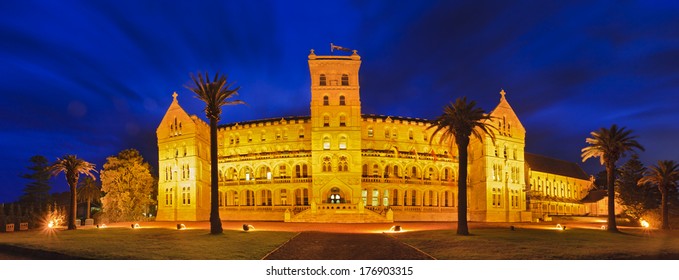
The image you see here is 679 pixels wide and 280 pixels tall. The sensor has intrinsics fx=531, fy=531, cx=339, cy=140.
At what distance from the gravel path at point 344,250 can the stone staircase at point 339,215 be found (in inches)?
1090

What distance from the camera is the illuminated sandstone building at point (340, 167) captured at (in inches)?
3073

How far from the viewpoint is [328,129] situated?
78250 millimetres

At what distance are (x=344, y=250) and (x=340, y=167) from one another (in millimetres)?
45277

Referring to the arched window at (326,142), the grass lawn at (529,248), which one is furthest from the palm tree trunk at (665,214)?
the arched window at (326,142)

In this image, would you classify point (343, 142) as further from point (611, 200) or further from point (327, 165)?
point (611, 200)

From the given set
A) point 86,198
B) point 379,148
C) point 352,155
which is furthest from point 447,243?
point 86,198

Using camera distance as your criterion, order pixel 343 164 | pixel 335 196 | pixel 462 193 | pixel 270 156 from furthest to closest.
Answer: pixel 270 156
pixel 335 196
pixel 343 164
pixel 462 193

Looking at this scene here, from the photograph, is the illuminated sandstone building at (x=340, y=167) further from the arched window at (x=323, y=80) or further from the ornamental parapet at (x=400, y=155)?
the arched window at (x=323, y=80)

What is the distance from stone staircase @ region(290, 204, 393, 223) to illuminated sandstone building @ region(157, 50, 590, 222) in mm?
2595

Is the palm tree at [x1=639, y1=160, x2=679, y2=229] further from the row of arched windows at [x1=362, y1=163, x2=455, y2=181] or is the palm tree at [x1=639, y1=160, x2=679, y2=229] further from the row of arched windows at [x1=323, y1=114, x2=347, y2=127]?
the row of arched windows at [x1=323, y1=114, x2=347, y2=127]

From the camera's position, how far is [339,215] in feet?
225

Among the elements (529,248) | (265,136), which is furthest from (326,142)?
(529,248)

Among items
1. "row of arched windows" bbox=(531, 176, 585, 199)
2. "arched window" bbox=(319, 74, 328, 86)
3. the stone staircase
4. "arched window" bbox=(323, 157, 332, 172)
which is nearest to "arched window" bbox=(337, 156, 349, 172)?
"arched window" bbox=(323, 157, 332, 172)
